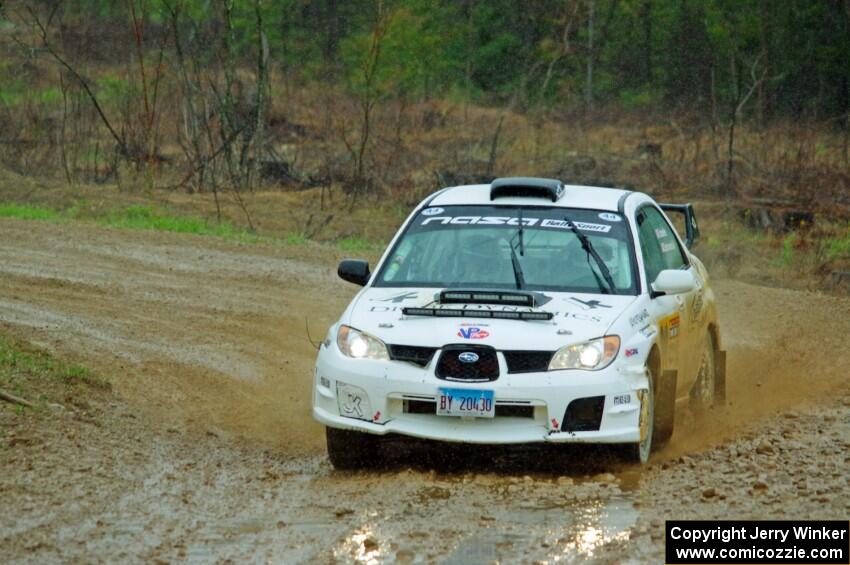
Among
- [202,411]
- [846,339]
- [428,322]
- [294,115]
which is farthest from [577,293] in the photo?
[294,115]

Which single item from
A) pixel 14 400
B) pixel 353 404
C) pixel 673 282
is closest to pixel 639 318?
pixel 673 282

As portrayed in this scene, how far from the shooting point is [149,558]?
→ 18.6ft

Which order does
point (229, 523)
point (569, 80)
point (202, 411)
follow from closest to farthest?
point (229, 523)
point (202, 411)
point (569, 80)

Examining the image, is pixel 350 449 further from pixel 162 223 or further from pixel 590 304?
pixel 162 223

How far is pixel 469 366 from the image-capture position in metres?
7.14

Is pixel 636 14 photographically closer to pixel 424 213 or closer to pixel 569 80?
pixel 569 80

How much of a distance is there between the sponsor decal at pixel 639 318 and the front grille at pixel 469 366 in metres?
0.86

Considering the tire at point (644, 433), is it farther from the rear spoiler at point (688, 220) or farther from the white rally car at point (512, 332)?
the rear spoiler at point (688, 220)

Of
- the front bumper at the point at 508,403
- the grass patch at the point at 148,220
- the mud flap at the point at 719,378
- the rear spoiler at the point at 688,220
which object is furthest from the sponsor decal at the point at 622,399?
the grass patch at the point at 148,220

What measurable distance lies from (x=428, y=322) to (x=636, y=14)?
39723 mm

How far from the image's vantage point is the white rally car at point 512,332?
7094 millimetres

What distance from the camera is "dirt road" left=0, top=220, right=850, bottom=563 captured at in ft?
19.4

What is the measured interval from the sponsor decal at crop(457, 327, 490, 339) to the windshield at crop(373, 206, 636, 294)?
0.89 m

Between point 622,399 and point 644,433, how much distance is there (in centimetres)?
40
